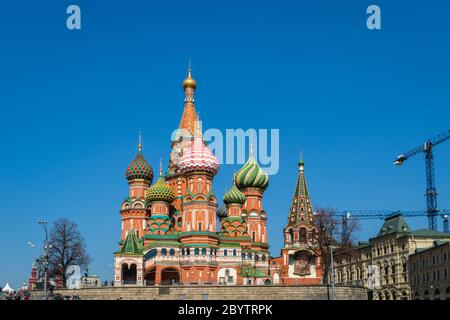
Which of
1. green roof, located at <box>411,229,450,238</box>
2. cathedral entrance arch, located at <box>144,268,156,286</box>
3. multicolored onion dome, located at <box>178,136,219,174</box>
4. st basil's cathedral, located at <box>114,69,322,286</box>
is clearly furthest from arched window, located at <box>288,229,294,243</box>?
cathedral entrance arch, located at <box>144,268,156,286</box>

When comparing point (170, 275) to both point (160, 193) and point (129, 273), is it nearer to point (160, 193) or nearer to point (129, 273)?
point (129, 273)

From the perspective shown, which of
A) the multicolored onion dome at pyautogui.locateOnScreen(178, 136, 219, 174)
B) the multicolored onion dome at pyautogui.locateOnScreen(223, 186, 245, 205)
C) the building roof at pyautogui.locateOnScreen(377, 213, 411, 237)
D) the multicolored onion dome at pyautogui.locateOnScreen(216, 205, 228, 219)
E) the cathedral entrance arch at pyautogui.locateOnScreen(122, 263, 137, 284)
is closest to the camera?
the cathedral entrance arch at pyautogui.locateOnScreen(122, 263, 137, 284)

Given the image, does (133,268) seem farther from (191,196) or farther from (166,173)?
(166,173)

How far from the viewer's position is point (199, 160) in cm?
8144

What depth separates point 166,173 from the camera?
3718 inches

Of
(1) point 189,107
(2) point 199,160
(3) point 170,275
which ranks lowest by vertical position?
(3) point 170,275

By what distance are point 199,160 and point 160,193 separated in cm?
752

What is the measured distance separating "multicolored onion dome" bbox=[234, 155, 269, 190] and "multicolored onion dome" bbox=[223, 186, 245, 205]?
5265mm

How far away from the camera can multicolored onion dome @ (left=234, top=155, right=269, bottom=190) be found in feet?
308

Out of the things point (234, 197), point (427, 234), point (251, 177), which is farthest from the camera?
point (251, 177)

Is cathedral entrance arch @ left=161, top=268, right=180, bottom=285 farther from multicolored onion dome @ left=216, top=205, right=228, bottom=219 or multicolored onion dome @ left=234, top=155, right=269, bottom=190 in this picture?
multicolored onion dome @ left=234, top=155, right=269, bottom=190

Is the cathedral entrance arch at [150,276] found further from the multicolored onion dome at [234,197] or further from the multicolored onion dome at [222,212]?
the multicolored onion dome at [222,212]

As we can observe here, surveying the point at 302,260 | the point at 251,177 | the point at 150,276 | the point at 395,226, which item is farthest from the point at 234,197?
the point at 395,226
